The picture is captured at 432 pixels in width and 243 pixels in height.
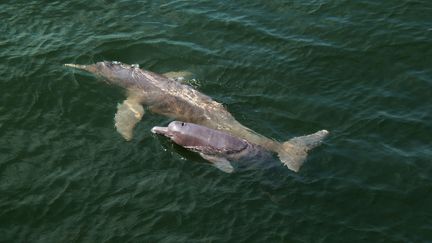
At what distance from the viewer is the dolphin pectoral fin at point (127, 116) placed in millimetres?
16562

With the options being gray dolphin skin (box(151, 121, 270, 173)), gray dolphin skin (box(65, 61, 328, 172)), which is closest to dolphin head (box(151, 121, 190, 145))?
gray dolphin skin (box(151, 121, 270, 173))

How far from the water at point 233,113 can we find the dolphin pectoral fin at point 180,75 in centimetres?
46

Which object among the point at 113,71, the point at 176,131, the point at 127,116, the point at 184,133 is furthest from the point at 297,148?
the point at 113,71

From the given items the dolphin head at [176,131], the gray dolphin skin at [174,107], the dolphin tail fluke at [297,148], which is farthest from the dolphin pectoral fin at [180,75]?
the dolphin tail fluke at [297,148]

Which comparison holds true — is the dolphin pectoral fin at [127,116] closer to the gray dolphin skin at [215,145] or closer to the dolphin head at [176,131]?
the dolphin head at [176,131]

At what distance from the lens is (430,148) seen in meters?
15.2

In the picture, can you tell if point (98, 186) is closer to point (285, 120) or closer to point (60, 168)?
point (60, 168)

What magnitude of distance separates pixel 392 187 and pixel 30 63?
1323cm

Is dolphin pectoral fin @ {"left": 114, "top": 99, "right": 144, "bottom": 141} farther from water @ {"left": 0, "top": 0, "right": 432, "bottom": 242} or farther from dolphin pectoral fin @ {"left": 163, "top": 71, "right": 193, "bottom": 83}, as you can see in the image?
dolphin pectoral fin @ {"left": 163, "top": 71, "right": 193, "bottom": 83}

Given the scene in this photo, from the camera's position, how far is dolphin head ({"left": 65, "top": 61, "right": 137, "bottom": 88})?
18.5 meters

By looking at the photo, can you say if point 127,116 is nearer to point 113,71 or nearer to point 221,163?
point 113,71

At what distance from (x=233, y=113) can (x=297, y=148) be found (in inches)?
103

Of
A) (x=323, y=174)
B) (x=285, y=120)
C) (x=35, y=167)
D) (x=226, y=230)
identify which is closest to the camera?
(x=226, y=230)

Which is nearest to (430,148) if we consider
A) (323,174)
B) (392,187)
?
(392,187)
